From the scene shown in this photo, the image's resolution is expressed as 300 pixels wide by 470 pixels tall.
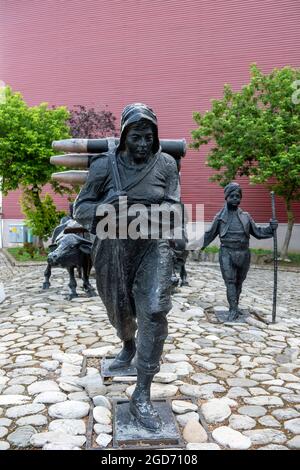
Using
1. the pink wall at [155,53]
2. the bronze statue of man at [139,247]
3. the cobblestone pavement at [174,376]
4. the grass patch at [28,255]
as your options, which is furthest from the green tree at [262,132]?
the bronze statue of man at [139,247]

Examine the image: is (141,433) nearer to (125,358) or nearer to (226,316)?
(125,358)

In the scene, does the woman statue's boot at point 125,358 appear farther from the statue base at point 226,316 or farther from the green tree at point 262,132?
the green tree at point 262,132

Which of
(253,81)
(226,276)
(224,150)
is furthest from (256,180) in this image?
(226,276)

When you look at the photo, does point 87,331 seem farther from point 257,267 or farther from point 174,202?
point 257,267

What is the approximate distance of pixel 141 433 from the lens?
132 inches

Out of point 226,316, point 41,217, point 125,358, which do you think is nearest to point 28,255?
point 41,217

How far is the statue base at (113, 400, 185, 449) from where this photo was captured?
129 inches

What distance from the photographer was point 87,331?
6324mm

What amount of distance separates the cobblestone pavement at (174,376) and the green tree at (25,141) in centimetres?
758

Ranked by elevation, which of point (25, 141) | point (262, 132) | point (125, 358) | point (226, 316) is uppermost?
point (262, 132)

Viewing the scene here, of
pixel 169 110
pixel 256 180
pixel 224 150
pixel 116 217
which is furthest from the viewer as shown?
pixel 169 110

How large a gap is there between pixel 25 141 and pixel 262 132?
25.5 ft

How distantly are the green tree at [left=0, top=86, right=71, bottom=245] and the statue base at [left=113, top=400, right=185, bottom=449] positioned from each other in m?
12.3

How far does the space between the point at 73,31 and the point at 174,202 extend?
1895 centimetres
